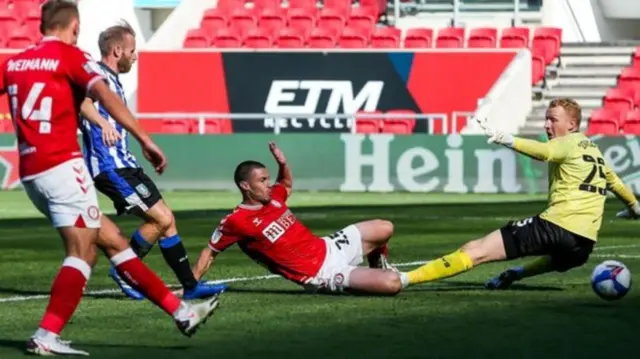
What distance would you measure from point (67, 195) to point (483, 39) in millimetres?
23520

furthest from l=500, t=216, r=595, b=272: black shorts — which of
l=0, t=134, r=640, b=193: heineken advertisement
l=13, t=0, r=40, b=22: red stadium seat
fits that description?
l=13, t=0, r=40, b=22: red stadium seat

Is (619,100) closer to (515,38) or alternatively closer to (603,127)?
(603,127)

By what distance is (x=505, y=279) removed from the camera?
12.0 meters

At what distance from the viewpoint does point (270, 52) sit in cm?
3164

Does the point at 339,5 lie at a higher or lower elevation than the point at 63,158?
lower

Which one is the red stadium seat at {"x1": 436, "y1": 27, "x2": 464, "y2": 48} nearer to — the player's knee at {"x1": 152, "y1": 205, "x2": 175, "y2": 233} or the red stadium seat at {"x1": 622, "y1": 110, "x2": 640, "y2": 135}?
the red stadium seat at {"x1": 622, "y1": 110, "x2": 640, "y2": 135}

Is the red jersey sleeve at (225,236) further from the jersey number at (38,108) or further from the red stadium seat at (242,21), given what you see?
the red stadium seat at (242,21)

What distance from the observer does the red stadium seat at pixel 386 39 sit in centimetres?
3191

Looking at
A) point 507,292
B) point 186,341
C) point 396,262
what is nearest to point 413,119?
point 396,262

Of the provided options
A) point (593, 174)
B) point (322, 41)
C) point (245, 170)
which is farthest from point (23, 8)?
point (593, 174)

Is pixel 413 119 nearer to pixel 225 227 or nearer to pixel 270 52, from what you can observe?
pixel 270 52

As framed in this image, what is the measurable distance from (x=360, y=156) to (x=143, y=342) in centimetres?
1834

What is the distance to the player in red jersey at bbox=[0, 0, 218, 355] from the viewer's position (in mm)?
8578

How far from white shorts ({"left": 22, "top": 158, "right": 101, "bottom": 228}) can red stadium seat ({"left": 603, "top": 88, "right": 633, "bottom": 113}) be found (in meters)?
21.5
